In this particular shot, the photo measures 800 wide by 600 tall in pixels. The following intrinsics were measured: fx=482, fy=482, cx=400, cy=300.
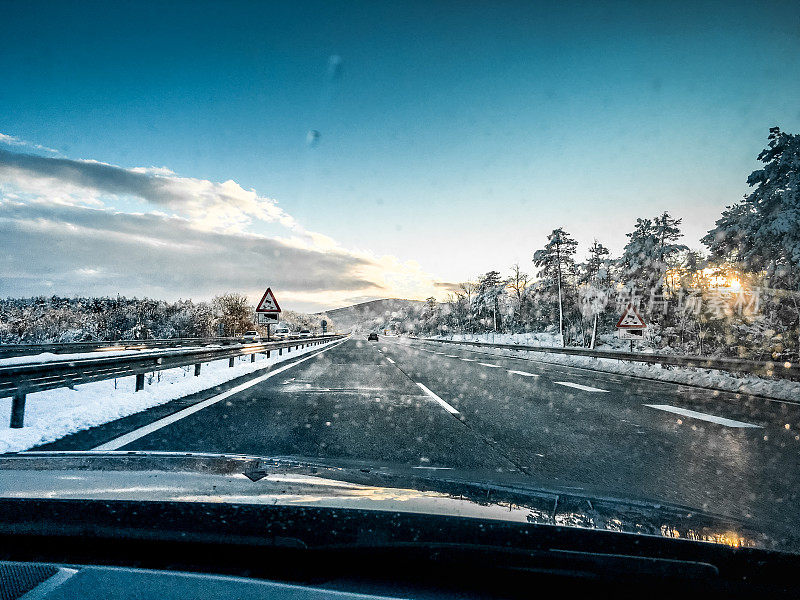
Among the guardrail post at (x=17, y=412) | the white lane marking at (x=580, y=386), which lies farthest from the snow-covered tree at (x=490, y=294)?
the guardrail post at (x=17, y=412)

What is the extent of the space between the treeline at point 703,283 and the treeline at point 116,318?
5521 cm

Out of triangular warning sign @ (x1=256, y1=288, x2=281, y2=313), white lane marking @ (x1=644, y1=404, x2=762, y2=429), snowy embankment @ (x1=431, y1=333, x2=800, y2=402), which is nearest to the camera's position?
white lane marking @ (x1=644, y1=404, x2=762, y2=429)

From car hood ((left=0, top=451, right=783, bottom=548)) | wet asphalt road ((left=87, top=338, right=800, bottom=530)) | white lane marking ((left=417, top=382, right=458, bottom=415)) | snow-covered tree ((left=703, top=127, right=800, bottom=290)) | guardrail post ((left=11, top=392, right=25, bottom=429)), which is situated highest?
snow-covered tree ((left=703, top=127, right=800, bottom=290))

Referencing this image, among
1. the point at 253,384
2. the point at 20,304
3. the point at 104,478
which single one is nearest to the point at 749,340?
the point at 253,384

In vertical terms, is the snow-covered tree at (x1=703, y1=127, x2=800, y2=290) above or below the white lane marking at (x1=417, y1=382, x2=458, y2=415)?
above

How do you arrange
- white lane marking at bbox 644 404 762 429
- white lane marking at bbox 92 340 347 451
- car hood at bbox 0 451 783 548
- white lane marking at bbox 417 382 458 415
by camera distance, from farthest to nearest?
white lane marking at bbox 417 382 458 415, white lane marking at bbox 644 404 762 429, white lane marking at bbox 92 340 347 451, car hood at bbox 0 451 783 548

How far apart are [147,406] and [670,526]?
7980 mm

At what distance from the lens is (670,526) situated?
1934 millimetres

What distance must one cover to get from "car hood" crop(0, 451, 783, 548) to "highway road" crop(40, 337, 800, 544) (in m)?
0.46

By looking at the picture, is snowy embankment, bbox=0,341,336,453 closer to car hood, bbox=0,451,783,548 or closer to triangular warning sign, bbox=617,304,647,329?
car hood, bbox=0,451,783,548

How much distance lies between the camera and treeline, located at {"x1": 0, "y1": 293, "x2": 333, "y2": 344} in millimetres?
96562

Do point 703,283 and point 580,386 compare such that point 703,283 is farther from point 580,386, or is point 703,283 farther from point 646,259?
point 580,386

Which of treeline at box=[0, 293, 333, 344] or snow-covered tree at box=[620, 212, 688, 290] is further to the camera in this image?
treeline at box=[0, 293, 333, 344]

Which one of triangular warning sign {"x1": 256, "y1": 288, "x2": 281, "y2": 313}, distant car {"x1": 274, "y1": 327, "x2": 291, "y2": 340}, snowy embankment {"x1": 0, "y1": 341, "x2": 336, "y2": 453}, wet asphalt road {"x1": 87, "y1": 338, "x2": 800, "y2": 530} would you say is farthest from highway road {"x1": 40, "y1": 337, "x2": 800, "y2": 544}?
distant car {"x1": 274, "y1": 327, "x2": 291, "y2": 340}
